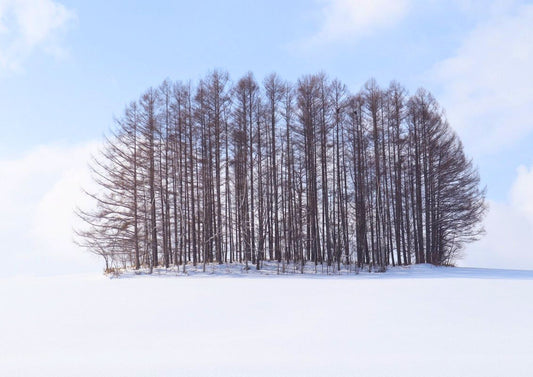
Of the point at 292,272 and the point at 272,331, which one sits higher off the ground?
the point at 272,331

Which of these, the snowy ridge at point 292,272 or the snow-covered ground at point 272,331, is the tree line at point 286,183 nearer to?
the snowy ridge at point 292,272

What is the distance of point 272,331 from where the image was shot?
293 inches

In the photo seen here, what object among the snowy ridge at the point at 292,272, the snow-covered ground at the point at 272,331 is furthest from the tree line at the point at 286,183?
the snow-covered ground at the point at 272,331

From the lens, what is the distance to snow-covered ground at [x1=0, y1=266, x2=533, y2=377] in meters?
5.29

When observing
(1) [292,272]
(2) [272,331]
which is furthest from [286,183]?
(2) [272,331]

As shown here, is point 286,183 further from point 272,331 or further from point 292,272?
point 272,331

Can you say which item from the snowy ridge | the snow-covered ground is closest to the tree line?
the snowy ridge

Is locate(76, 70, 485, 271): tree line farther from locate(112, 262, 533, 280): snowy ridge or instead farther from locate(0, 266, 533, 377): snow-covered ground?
locate(0, 266, 533, 377): snow-covered ground

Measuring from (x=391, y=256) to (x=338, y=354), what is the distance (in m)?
18.3

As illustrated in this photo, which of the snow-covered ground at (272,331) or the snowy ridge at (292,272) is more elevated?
the snow-covered ground at (272,331)

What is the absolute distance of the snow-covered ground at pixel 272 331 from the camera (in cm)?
529

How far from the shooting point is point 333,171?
22.6m

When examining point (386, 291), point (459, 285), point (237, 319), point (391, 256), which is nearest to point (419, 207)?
point (391, 256)

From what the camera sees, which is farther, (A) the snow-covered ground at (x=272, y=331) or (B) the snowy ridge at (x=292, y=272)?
(B) the snowy ridge at (x=292, y=272)
